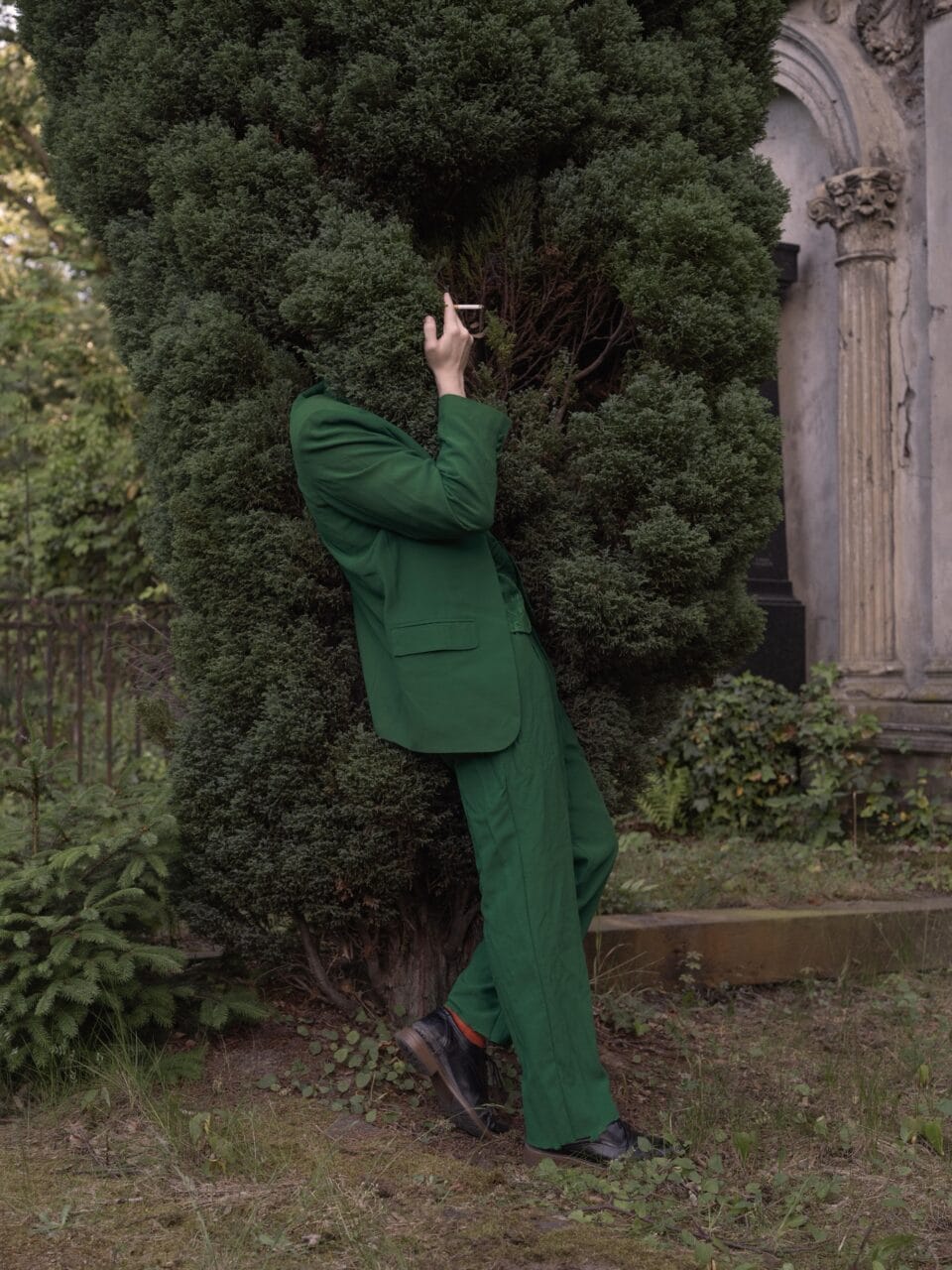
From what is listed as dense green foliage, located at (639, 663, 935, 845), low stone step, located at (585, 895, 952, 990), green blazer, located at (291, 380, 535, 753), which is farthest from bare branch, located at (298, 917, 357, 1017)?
dense green foliage, located at (639, 663, 935, 845)

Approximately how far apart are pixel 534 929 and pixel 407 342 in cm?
136

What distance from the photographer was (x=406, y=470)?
297 cm

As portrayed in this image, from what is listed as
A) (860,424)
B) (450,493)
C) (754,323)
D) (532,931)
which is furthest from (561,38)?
(860,424)

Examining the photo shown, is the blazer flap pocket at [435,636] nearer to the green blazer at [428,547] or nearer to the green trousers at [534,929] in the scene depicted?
the green blazer at [428,547]

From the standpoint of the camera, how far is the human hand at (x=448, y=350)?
3.13 metres

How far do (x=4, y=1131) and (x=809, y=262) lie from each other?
6.85m

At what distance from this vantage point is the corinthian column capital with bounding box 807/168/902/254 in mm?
7508

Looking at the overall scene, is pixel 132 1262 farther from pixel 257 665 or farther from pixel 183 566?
pixel 183 566

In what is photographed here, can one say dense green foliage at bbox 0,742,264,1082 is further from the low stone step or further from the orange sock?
the low stone step

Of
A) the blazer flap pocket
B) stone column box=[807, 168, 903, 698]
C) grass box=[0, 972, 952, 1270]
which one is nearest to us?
grass box=[0, 972, 952, 1270]

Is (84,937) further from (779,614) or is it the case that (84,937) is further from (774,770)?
(779,614)

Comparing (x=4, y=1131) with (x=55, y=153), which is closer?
(x=4, y=1131)

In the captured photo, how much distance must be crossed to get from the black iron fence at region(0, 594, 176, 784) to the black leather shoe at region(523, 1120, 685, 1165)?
77.1 inches

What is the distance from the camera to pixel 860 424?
7.54m
